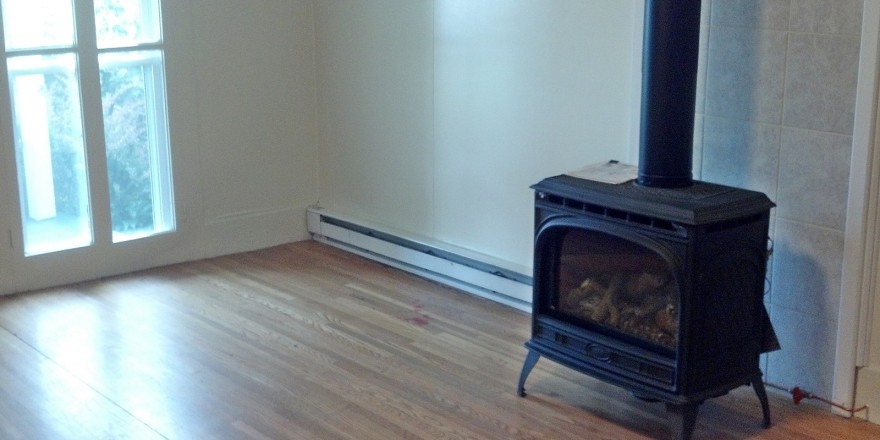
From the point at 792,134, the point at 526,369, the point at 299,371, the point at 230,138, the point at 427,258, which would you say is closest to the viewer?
the point at 792,134

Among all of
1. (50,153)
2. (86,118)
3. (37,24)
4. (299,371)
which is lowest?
(299,371)

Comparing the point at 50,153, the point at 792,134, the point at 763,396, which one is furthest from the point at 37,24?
the point at 763,396

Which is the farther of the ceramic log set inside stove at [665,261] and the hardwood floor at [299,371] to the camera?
the hardwood floor at [299,371]

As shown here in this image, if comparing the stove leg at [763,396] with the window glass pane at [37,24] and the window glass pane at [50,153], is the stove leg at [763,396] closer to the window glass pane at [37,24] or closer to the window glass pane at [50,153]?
the window glass pane at [50,153]

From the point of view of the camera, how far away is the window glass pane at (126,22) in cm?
414

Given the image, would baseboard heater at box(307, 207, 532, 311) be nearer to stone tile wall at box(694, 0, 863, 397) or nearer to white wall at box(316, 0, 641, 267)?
white wall at box(316, 0, 641, 267)

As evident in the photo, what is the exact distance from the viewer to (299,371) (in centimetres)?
336

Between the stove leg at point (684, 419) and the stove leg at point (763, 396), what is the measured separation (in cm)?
25

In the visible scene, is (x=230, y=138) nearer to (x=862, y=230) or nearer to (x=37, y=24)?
(x=37, y=24)

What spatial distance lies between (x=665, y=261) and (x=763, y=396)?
0.53 metres

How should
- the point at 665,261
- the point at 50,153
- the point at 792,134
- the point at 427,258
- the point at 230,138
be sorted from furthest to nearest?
the point at 230,138 → the point at 427,258 → the point at 50,153 → the point at 792,134 → the point at 665,261

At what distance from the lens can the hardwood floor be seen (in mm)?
2973

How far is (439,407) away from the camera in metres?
3.10

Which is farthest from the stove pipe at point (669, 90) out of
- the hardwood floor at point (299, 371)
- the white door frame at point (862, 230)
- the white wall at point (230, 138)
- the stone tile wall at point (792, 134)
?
the white wall at point (230, 138)
